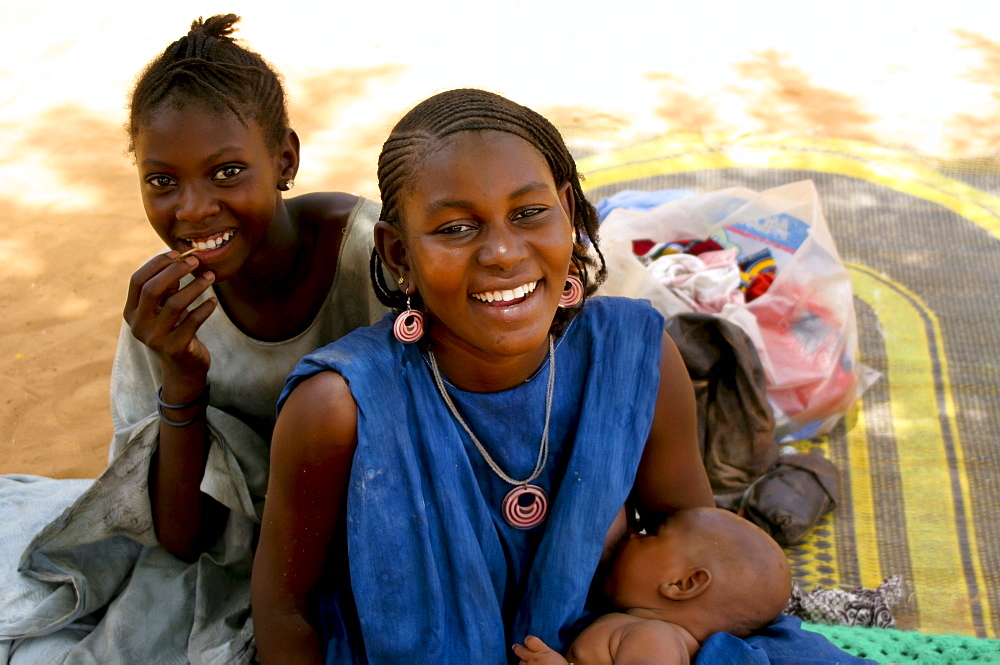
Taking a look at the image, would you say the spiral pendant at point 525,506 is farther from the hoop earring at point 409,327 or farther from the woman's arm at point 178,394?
the woman's arm at point 178,394

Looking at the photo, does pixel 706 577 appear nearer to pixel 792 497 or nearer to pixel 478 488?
pixel 478 488

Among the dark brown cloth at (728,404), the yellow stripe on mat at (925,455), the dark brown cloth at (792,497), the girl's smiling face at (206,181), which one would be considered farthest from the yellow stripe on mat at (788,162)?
the girl's smiling face at (206,181)

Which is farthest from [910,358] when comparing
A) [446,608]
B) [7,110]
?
[7,110]

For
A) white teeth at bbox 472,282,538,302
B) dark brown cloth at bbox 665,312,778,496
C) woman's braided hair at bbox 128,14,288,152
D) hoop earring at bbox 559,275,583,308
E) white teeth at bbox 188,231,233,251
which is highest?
woman's braided hair at bbox 128,14,288,152

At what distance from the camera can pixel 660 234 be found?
3.85m

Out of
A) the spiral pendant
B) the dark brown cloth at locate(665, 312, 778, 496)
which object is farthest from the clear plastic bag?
the spiral pendant

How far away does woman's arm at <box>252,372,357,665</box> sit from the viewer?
5.63ft

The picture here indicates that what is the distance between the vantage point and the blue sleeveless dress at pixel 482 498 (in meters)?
1.75

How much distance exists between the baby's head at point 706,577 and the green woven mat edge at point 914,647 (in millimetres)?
547

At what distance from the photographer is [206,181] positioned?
200 cm

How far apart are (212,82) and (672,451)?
4.05 feet

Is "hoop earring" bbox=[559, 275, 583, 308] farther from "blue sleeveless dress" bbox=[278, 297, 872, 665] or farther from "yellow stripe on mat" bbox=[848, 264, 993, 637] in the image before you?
"yellow stripe on mat" bbox=[848, 264, 993, 637]

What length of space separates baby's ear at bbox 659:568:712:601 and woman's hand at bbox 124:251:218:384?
1.06 metres

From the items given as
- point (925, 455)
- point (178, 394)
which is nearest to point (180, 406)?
point (178, 394)
